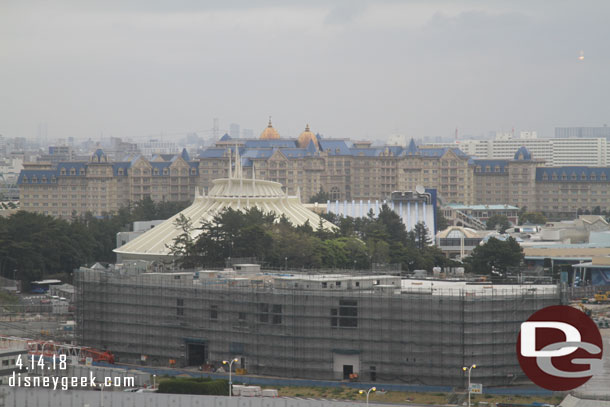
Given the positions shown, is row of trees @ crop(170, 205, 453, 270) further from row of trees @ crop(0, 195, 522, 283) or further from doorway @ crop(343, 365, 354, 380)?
doorway @ crop(343, 365, 354, 380)

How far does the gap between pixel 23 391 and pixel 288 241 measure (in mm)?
47393

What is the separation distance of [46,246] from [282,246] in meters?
22.7

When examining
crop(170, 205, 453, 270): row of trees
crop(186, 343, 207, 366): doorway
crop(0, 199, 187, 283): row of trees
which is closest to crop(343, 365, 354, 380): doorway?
crop(186, 343, 207, 366): doorway

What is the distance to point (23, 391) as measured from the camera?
190 feet

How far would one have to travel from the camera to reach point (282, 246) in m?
103

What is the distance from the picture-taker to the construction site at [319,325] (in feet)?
220

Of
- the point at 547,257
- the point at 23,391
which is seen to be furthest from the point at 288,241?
the point at 23,391

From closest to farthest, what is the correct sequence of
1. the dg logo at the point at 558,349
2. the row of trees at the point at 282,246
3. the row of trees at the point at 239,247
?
the dg logo at the point at 558,349 → the row of trees at the point at 282,246 → the row of trees at the point at 239,247

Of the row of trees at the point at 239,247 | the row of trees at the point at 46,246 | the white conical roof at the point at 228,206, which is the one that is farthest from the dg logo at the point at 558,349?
the row of trees at the point at 46,246

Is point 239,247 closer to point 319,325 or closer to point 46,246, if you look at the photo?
point 46,246

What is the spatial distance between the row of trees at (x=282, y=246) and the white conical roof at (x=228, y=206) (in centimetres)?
176

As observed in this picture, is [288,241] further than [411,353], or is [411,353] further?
[288,241]

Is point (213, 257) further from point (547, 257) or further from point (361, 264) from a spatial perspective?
point (547, 257)

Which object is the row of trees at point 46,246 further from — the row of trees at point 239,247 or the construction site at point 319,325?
the construction site at point 319,325
